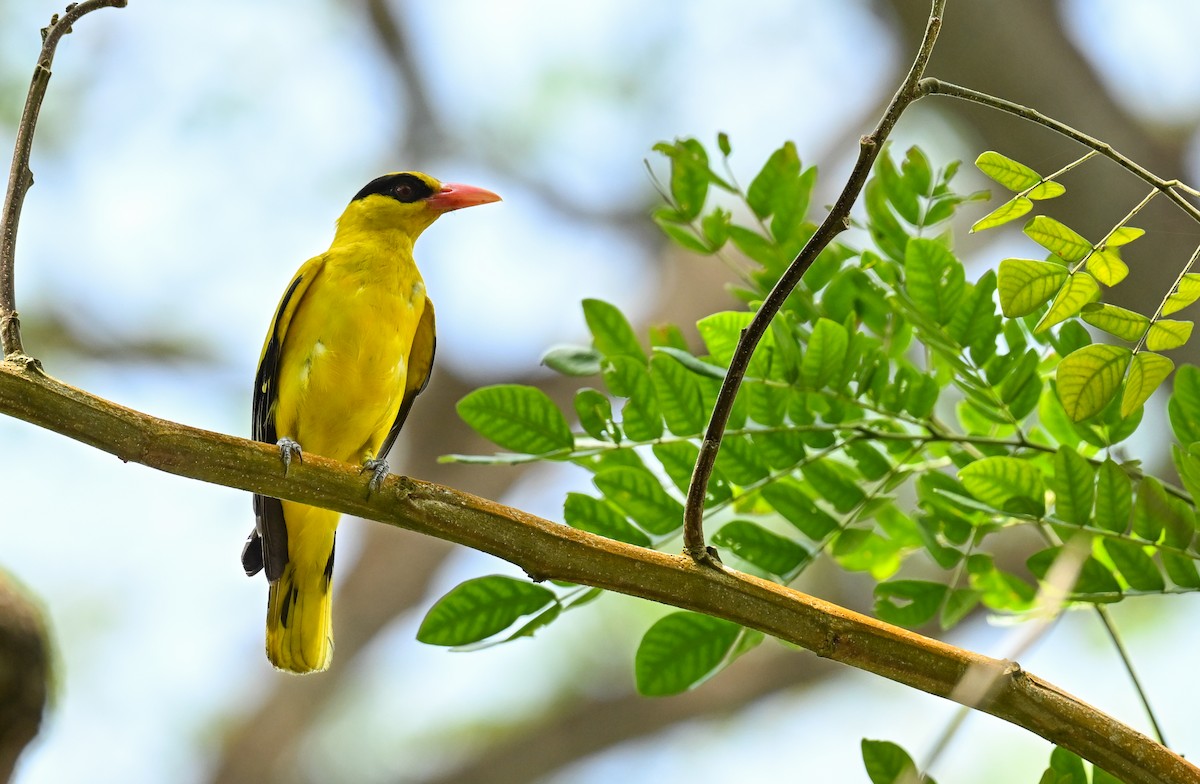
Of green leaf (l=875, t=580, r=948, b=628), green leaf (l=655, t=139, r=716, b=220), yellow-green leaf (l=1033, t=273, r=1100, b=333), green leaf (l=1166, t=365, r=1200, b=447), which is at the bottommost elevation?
green leaf (l=875, t=580, r=948, b=628)

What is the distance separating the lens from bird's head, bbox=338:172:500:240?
10.2ft

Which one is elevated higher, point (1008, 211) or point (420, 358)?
point (420, 358)

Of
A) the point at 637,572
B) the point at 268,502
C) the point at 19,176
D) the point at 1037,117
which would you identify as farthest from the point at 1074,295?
the point at 268,502

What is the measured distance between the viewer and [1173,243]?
2855mm

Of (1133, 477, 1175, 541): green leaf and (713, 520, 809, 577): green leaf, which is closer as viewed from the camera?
(1133, 477, 1175, 541): green leaf

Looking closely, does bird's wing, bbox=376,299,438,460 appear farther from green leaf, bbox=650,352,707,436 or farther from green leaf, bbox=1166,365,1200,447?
green leaf, bbox=1166,365,1200,447

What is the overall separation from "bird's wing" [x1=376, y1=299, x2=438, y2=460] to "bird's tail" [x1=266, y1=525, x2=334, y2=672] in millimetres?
408

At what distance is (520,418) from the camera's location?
1.79m

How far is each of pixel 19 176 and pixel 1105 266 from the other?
138 cm

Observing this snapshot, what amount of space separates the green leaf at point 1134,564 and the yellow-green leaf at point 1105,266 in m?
0.46

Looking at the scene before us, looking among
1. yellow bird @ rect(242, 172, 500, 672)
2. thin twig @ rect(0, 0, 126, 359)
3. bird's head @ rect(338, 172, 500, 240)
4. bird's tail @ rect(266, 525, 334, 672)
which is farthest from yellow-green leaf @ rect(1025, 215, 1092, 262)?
bird's head @ rect(338, 172, 500, 240)

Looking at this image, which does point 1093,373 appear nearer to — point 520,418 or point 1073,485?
point 1073,485

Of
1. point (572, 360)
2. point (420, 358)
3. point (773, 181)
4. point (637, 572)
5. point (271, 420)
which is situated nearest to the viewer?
point (637, 572)

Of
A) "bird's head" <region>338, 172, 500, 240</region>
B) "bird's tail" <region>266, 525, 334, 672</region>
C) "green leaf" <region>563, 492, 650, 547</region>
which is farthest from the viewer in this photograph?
"bird's head" <region>338, 172, 500, 240</region>
